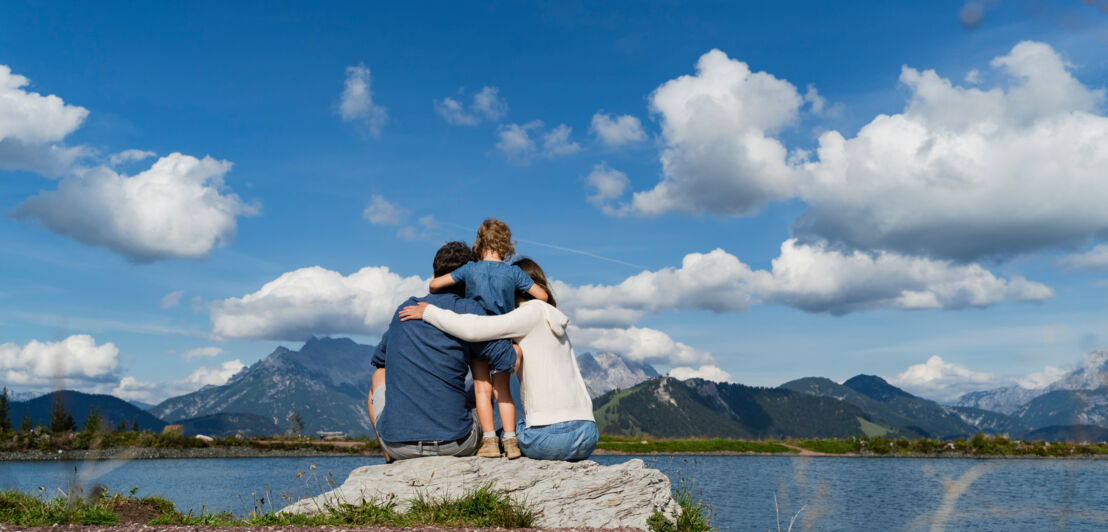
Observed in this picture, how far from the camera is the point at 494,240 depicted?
8227 millimetres

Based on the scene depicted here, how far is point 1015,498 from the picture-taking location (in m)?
36.7

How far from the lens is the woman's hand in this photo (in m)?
8.02

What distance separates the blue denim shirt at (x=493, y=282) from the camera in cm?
797

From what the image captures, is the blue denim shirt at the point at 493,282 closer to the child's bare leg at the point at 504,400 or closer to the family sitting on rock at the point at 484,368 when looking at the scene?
the family sitting on rock at the point at 484,368

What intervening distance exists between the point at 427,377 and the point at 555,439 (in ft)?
5.60

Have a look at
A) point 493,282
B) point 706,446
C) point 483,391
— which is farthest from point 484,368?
point 706,446

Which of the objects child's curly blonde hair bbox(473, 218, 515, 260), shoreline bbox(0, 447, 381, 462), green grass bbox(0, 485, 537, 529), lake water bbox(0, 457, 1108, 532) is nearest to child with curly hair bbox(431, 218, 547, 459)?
child's curly blonde hair bbox(473, 218, 515, 260)

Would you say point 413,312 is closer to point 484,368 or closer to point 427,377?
point 427,377

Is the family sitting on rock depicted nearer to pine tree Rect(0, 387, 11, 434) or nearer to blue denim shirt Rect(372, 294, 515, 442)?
blue denim shirt Rect(372, 294, 515, 442)

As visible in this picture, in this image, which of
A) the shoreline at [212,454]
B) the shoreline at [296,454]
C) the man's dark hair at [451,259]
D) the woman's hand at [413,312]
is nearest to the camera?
the woman's hand at [413,312]

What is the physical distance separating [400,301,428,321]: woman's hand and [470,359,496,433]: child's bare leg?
869 millimetres

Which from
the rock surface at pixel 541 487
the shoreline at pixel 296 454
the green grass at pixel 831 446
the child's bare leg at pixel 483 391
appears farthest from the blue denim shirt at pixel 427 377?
the green grass at pixel 831 446

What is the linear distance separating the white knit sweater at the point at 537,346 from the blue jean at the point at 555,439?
0.29 feet

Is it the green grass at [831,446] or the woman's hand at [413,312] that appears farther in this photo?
the green grass at [831,446]
